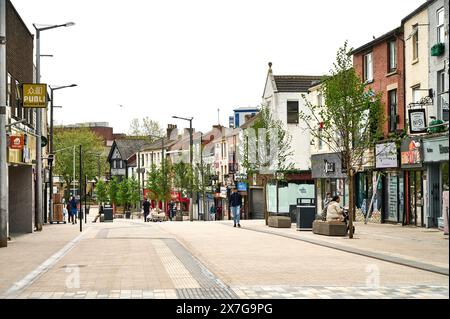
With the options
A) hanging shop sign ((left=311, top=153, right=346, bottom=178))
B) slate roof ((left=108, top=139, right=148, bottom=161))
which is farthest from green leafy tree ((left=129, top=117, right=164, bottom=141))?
hanging shop sign ((left=311, top=153, right=346, bottom=178))

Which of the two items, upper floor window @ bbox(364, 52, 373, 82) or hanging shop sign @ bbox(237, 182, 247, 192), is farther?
hanging shop sign @ bbox(237, 182, 247, 192)

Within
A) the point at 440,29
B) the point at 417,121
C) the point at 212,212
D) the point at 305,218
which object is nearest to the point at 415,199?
the point at 417,121

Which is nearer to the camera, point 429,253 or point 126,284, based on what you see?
point 126,284

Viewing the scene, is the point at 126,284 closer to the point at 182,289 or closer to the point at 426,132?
the point at 182,289

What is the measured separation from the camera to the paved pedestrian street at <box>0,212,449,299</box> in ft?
36.8

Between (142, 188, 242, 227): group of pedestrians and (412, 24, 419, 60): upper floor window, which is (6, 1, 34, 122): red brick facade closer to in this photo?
(142, 188, 242, 227): group of pedestrians

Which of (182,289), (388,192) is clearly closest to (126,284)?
(182,289)

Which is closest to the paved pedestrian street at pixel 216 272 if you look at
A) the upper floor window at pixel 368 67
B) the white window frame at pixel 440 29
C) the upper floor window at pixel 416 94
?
Result: the white window frame at pixel 440 29

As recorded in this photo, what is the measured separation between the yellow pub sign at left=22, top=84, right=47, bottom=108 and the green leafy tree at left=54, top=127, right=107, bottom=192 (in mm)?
81725

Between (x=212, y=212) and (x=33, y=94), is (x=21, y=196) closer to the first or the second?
(x=33, y=94)

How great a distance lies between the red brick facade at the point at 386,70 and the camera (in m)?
37.5

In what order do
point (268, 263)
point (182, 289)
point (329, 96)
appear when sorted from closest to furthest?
point (182, 289)
point (268, 263)
point (329, 96)

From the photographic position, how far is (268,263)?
1652cm
